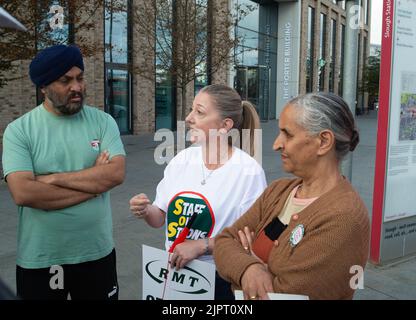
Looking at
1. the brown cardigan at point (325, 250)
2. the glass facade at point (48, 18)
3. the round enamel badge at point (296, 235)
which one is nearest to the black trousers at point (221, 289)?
the brown cardigan at point (325, 250)

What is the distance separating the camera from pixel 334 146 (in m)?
1.61

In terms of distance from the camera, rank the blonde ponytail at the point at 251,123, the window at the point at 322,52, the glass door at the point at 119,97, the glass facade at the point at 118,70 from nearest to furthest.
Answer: the blonde ponytail at the point at 251,123, the glass facade at the point at 118,70, the glass door at the point at 119,97, the window at the point at 322,52

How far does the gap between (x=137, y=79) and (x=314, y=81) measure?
19080 millimetres

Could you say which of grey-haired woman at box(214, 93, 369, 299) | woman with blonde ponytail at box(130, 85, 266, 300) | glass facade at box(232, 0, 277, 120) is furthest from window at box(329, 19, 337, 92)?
grey-haired woman at box(214, 93, 369, 299)

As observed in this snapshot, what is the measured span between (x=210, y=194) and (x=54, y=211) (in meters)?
0.80

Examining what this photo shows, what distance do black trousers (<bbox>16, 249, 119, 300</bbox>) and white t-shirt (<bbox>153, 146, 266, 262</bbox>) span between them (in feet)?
Answer: 1.40

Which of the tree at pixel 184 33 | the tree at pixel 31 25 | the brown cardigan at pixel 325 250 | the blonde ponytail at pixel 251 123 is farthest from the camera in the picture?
the tree at pixel 184 33

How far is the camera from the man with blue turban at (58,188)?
7.43 ft

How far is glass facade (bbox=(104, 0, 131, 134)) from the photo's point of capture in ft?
55.4

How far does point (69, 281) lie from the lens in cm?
232

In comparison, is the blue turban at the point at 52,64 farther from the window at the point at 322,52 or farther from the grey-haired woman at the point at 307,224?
the window at the point at 322,52

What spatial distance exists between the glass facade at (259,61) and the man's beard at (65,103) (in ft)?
75.3

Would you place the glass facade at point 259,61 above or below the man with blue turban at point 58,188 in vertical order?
above

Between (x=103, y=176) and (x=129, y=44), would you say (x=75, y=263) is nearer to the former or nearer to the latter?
(x=103, y=176)
